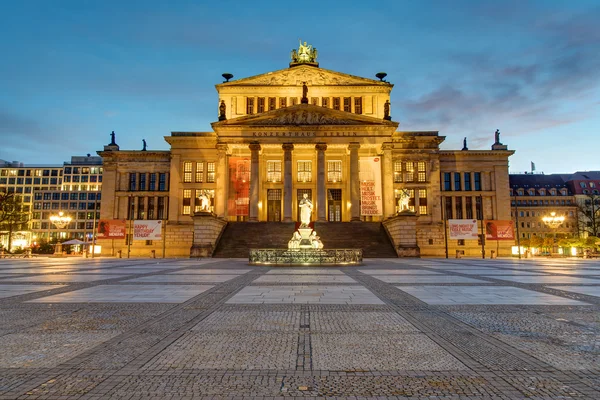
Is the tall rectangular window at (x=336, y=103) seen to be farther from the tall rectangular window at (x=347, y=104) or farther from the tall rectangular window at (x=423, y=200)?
the tall rectangular window at (x=423, y=200)

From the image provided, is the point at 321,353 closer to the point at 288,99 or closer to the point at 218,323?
the point at 218,323

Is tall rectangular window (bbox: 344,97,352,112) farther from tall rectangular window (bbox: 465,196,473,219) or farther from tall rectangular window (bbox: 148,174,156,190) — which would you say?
tall rectangular window (bbox: 148,174,156,190)

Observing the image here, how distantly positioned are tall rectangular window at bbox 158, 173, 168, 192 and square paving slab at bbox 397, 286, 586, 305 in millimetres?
53243

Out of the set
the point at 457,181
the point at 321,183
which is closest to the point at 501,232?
the point at 457,181

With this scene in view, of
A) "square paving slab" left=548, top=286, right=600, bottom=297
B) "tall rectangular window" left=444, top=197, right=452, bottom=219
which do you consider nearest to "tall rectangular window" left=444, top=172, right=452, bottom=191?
"tall rectangular window" left=444, top=197, right=452, bottom=219

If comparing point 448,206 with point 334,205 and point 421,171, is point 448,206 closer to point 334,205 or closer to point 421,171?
point 421,171

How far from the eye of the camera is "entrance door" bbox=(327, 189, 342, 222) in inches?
2287

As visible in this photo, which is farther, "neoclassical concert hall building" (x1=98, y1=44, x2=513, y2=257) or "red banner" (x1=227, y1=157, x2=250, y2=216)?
"neoclassical concert hall building" (x1=98, y1=44, x2=513, y2=257)

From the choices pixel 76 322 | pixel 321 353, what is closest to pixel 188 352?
pixel 321 353

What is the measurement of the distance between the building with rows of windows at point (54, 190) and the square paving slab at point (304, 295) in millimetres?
111874

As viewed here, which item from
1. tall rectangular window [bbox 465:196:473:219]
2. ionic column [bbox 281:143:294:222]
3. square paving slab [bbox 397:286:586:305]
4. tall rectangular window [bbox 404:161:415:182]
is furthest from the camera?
tall rectangular window [bbox 465:196:473:219]

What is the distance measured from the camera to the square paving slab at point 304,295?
36.0 feet

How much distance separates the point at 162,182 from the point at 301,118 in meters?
23.4

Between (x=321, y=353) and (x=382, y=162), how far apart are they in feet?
160
